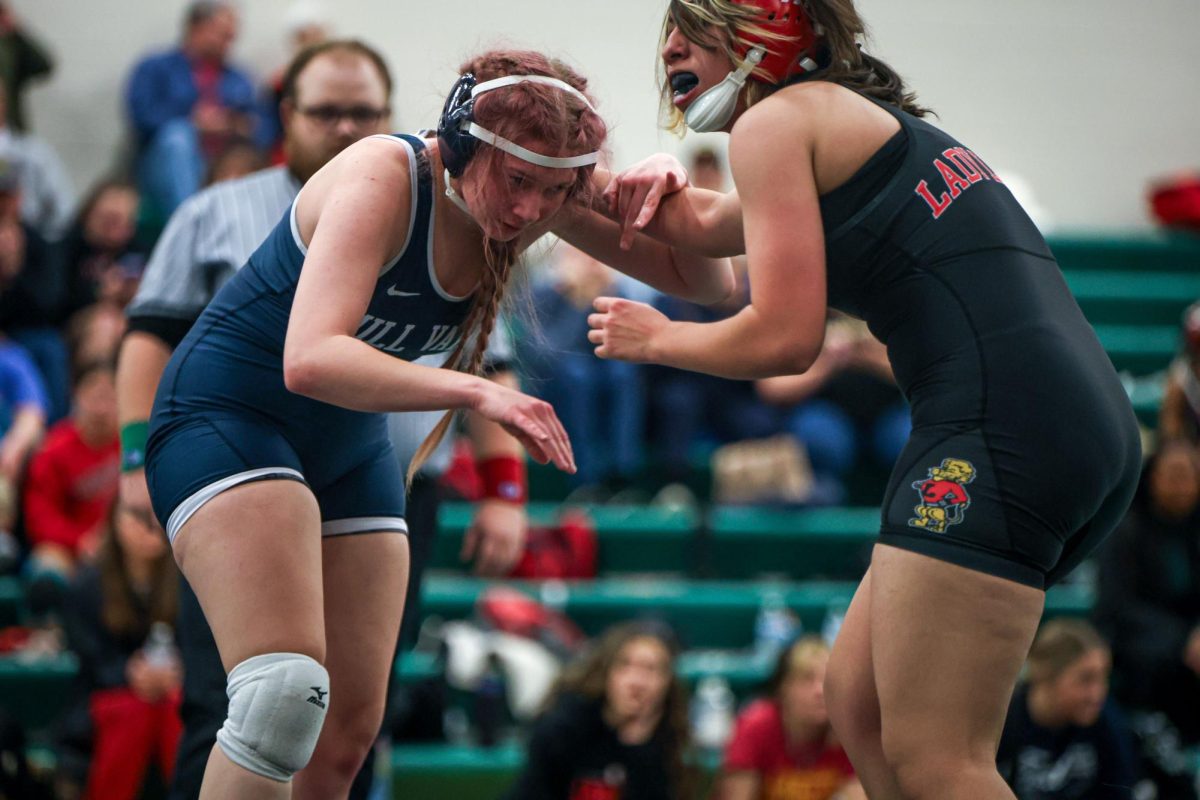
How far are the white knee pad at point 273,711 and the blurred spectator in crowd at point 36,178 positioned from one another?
6.20m

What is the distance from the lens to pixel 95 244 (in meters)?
7.89

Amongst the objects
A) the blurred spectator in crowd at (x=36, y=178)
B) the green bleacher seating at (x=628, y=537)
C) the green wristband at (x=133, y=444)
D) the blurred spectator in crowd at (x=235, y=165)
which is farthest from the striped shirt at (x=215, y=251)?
the blurred spectator in crowd at (x=36, y=178)

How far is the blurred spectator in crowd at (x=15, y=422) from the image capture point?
20.9 ft

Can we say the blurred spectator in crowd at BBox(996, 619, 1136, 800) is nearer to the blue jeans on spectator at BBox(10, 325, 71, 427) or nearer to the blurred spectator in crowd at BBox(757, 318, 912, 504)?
the blurred spectator in crowd at BBox(757, 318, 912, 504)

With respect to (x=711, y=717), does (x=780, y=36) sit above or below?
above

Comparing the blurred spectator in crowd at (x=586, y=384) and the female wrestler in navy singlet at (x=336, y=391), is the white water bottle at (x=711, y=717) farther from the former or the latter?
the female wrestler in navy singlet at (x=336, y=391)

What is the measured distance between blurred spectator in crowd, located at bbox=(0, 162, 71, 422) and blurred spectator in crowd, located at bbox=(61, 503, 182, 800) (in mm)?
2200

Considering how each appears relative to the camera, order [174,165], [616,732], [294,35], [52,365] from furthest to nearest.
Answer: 1. [294,35]
2. [174,165]
3. [52,365]
4. [616,732]

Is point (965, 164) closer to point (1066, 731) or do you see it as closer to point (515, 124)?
point (515, 124)

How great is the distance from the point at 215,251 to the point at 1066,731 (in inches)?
135

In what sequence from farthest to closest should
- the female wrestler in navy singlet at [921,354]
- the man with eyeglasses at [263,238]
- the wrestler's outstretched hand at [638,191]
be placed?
the man with eyeglasses at [263,238]
the wrestler's outstretched hand at [638,191]
the female wrestler in navy singlet at [921,354]

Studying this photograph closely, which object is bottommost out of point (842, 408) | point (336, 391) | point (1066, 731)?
point (842, 408)

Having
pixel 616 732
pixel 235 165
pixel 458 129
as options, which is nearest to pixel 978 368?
pixel 458 129

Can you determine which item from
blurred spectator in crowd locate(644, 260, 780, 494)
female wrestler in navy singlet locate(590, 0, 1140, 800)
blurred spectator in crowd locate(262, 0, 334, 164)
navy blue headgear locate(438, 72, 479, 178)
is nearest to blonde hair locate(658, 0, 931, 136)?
female wrestler in navy singlet locate(590, 0, 1140, 800)
